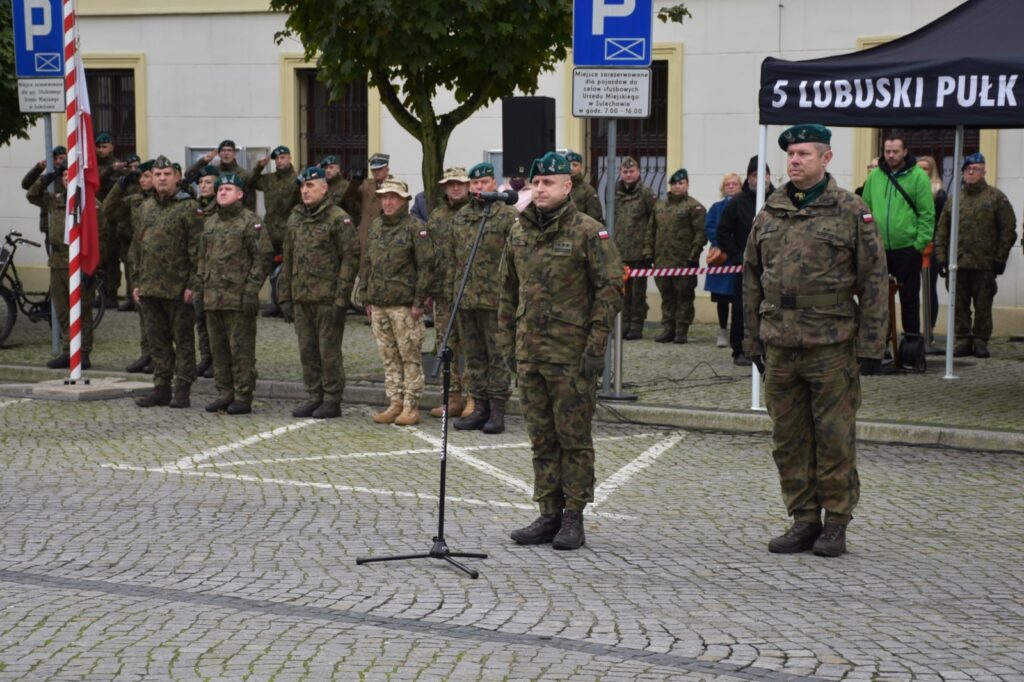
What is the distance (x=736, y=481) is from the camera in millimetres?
10477

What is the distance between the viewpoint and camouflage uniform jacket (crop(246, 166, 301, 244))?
2084cm

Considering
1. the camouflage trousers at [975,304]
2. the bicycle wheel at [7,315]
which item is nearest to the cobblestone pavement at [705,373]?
the bicycle wheel at [7,315]

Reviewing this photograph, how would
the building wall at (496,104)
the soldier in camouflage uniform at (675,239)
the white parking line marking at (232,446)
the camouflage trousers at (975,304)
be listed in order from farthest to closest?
1. the building wall at (496,104)
2. the soldier in camouflage uniform at (675,239)
3. the camouflage trousers at (975,304)
4. the white parking line marking at (232,446)

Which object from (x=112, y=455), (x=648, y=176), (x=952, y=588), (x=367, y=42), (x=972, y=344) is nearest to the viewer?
(x=952, y=588)

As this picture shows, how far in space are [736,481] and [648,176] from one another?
11.1 metres

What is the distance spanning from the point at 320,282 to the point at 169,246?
1668mm

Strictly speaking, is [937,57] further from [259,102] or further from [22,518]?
[259,102]

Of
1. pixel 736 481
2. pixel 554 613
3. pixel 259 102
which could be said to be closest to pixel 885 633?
pixel 554 613

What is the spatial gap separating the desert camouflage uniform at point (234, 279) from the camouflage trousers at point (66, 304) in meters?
3.08

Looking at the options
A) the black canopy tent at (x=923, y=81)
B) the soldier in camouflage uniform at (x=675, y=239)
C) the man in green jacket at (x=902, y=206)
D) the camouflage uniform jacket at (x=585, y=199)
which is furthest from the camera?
the soldier in camouflage uniform at (x=675, y=239)

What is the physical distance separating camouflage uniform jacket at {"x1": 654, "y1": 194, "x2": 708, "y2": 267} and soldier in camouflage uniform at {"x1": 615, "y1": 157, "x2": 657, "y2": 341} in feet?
0.36

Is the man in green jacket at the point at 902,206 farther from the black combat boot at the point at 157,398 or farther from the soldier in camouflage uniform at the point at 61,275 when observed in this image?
the soldier in camouflage uniform at the point at 61,275

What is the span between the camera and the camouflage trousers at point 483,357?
12641 millimetres

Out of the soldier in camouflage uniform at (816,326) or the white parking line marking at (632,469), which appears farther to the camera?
the white parking line marking at (632,469)
